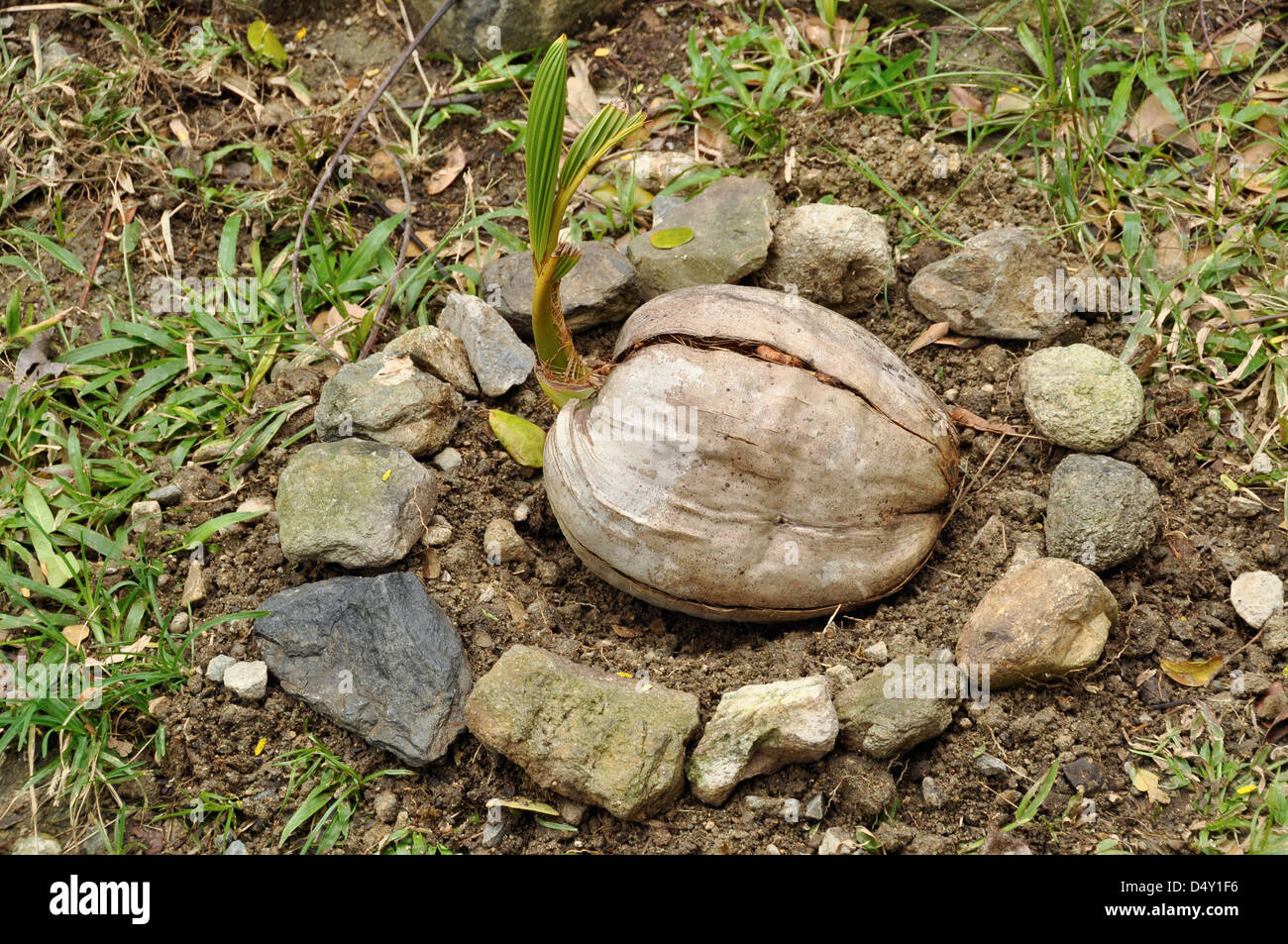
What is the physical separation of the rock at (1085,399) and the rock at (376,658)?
5.83ft

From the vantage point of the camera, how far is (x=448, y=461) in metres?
3.15

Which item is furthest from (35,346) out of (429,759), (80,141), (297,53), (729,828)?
(729,828)

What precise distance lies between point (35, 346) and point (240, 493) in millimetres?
996

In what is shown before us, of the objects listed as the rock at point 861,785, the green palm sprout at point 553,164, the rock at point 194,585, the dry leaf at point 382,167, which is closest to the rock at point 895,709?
the rock at point 861,785

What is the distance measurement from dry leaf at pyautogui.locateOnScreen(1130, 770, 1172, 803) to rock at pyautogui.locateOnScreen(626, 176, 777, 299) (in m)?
1.78

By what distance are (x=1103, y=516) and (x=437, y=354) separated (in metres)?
1.99

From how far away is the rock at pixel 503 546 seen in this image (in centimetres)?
299

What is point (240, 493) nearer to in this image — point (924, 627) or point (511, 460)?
point (511, 460)

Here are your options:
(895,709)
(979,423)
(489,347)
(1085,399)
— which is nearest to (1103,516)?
(1085,399)

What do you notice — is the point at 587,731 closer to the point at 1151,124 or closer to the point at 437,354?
the point at 437,354

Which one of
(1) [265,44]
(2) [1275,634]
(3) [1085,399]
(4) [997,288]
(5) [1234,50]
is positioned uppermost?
(5) [1234,50]

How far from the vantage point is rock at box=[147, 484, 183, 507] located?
3.17 meters

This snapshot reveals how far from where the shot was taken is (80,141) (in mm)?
3742

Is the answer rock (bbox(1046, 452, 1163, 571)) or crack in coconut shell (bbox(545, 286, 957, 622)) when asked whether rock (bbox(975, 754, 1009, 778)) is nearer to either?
crack in coconut shell (bbox(545, 286, 957, 622))
